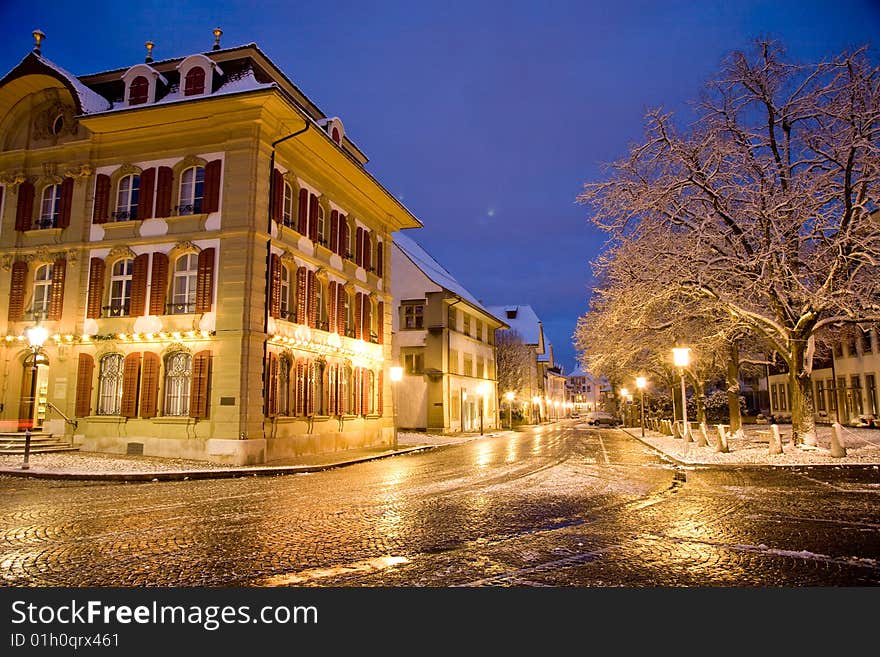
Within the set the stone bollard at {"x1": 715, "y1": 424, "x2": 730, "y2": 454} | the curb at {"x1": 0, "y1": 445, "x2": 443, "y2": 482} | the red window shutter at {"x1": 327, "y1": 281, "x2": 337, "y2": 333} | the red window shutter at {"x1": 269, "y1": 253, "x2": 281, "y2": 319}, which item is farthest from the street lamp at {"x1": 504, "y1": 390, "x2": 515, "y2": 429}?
the curb at {"x1": 0, "y1": 445, "x2": 443, "y2": 482}

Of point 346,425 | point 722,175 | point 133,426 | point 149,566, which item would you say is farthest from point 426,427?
point 149,566

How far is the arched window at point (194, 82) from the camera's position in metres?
20.4

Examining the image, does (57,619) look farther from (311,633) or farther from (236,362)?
(236,362)

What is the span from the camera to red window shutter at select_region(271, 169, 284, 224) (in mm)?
20641

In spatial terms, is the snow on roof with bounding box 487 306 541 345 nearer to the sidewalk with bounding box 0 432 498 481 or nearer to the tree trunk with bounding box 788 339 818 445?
the tree trunk with bounding box 788 339 818 445

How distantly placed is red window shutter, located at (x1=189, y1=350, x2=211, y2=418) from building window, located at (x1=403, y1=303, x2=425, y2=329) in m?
22.8

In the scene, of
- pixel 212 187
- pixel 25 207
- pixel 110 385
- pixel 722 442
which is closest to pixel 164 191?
pixel 212 187

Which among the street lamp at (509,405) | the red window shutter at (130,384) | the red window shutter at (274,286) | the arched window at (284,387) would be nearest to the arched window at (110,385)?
the red window shutter at (130,384)

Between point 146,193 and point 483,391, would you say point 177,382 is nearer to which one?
point 146,193

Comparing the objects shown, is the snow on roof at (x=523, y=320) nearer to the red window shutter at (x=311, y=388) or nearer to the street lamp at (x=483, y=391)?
the street lamp at (x=483, y=391)

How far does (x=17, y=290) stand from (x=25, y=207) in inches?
120

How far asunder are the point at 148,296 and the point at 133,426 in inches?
169

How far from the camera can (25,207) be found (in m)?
22.0

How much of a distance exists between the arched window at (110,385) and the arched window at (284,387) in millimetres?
5199
